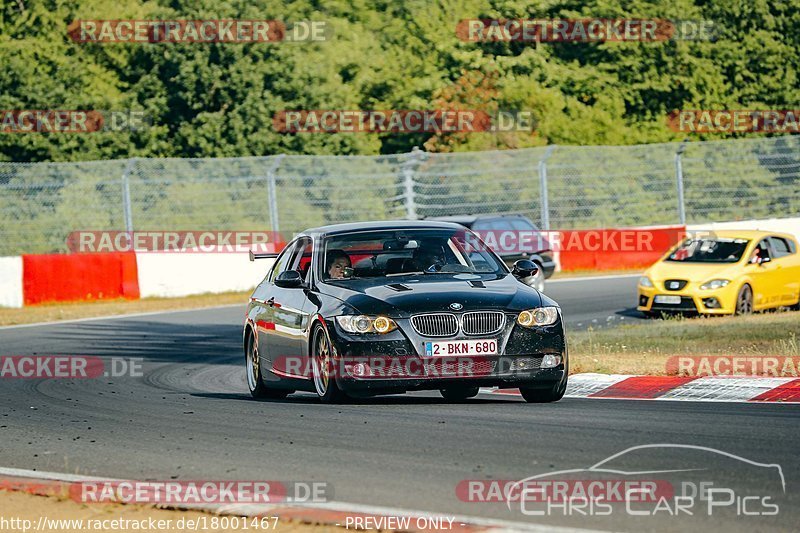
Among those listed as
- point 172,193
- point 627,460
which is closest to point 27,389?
point 627,460

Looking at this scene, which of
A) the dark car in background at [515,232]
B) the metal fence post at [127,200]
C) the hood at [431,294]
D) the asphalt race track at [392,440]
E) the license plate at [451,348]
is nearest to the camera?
the asphalt race track at [392,440]

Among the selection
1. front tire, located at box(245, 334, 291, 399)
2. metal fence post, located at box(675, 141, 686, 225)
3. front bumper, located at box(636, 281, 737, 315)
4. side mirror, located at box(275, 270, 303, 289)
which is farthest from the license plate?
metal fence post, located at box(675, 141, 686, 225)

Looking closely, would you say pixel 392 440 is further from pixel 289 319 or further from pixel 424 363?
pixel 289 319

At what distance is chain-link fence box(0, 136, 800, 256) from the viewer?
95.6 ft

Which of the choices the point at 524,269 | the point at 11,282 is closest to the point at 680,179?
the point at 11,282

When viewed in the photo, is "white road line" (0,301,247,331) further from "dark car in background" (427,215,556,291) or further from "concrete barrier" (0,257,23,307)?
"dark car in background" (427,215,556,291)

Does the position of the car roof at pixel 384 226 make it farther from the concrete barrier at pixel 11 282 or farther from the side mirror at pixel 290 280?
the concrete barrier at pixel 11 282

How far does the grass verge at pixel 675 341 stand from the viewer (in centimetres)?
1389

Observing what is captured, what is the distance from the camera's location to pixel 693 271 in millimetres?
21734

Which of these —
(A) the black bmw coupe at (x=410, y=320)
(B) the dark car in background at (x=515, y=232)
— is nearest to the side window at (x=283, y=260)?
(A) the black bmw coupe at (x=410, y=320)

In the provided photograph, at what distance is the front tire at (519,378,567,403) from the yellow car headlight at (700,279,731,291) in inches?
438

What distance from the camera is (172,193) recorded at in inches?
1144

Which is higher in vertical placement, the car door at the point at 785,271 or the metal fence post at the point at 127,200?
the metal fence post at the point at 127,200

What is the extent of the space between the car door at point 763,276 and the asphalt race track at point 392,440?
10.9 m
